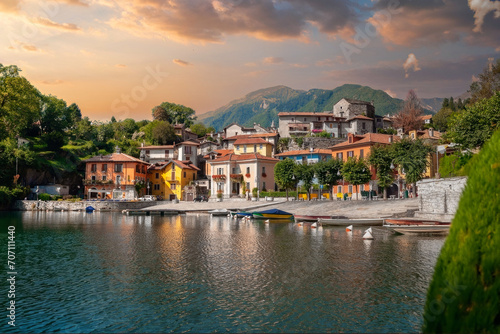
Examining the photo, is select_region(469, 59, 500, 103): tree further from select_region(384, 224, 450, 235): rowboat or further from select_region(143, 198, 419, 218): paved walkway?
select_region(384, 224, 450, 235): rowboat

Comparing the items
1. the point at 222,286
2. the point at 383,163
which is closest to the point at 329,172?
the point at 383,163

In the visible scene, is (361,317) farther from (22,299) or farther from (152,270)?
(22,299)

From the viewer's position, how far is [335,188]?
6781cm

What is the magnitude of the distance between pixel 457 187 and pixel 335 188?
33783mm

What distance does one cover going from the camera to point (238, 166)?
78.1 m

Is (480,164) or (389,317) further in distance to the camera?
(389,317)

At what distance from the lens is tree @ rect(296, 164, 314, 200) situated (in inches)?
2547

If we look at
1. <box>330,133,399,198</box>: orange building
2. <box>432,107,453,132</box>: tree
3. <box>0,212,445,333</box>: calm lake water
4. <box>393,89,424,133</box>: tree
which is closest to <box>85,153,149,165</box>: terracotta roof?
<box>330,133,399,198</box>: orange building

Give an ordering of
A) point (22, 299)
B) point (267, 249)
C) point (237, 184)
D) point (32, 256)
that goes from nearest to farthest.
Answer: point (22, 299) < point (32, 256) < point (267, 249) < point (237, 184)

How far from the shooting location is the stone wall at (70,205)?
68.8m

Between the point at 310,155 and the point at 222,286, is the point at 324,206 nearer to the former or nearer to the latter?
the point at 310,155

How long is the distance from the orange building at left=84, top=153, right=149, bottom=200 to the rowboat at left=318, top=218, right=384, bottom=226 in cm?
5272

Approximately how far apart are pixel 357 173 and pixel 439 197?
2149 cm

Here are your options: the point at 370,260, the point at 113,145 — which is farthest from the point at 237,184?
the point at 370,260
